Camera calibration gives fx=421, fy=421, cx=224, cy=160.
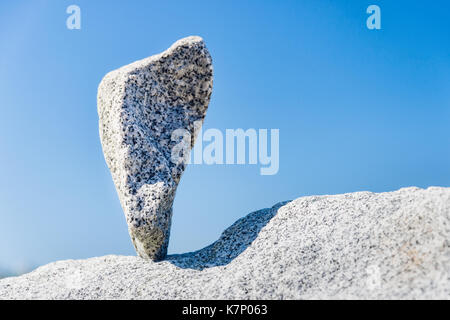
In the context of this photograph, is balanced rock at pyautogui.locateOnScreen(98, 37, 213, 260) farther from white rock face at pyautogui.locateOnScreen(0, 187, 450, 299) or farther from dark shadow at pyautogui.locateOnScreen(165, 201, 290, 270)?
white rock face at pyautogui.locateOnScreen(0, 187, 450, 299)

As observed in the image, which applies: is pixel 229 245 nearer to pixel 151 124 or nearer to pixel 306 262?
pixel 306 262

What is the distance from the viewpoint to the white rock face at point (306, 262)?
15.7 ft

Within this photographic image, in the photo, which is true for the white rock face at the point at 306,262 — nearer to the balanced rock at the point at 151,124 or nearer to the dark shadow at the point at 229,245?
the dark shadow at the point at 229,245

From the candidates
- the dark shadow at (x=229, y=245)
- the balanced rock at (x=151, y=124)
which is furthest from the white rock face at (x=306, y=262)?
the balanced rock at (x=151, y=124)

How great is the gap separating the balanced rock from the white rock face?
2.37 ft

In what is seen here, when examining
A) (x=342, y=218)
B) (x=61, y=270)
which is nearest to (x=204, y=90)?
(x=342, y=218)

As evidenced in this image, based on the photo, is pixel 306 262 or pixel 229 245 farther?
pixel 229 245

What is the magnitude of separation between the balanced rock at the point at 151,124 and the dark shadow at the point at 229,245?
0.49 metres

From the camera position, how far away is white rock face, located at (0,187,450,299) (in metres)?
4.78

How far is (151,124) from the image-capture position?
7.09 meters

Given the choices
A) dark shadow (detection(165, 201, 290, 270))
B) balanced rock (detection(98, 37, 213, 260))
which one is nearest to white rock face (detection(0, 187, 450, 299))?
dark shadow (detection(165, 201, 290, 270))

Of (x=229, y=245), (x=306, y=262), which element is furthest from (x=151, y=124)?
(x=306, y=262)

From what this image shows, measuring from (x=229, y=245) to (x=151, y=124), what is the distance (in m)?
2.39

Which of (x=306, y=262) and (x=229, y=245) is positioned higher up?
(x=306, y=262)
